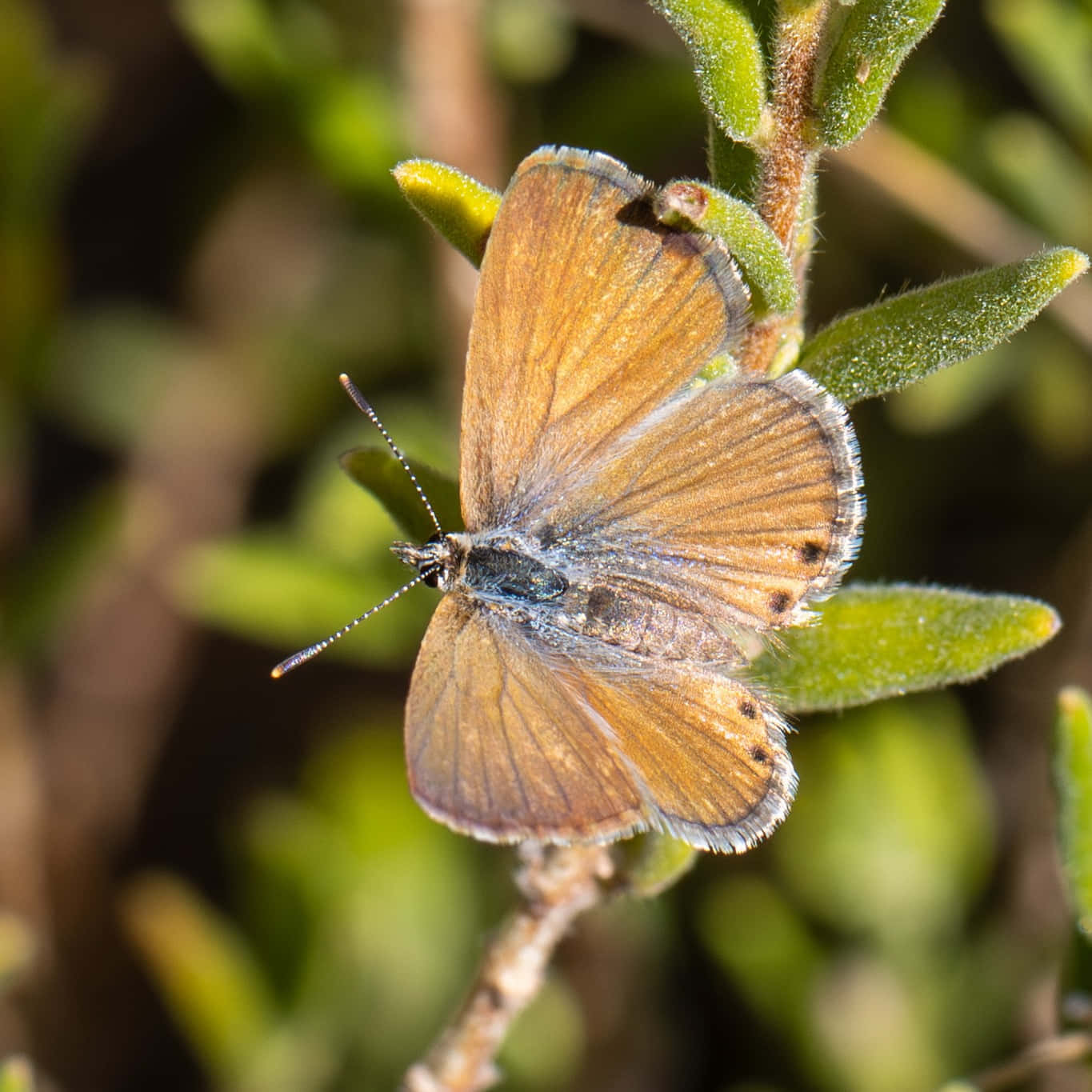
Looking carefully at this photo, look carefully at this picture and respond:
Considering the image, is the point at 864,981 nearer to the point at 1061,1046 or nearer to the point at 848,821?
the point at 848,821

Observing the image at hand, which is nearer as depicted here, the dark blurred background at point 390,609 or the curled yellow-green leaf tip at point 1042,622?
the curled yellow-green leaf tip at point 1042,622

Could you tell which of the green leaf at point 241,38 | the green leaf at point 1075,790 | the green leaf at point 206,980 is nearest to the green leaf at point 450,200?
the green leaf at point 1075,790

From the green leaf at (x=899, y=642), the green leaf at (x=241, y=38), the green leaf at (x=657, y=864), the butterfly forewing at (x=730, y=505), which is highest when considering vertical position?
the green leaf at (x=241, y=38)

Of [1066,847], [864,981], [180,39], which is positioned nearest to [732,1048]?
[864,981]

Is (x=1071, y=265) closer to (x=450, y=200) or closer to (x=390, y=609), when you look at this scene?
(x=450, y=200)

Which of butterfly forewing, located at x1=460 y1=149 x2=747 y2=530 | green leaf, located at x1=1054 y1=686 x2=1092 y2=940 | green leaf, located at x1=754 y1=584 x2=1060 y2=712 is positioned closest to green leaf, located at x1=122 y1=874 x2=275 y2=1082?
butterfly forewing, located at x1=460 y1=149 x2=747 y2=530

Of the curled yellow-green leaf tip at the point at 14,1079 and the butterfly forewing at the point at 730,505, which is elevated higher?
the butterfly forewing at the point at 730,505

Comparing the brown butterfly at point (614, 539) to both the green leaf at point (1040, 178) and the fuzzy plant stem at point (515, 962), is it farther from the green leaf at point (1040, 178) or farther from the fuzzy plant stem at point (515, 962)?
the green leaf at point (1040, 178)

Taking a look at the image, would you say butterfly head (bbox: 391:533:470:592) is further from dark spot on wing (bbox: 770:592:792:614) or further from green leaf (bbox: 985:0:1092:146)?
green leaf (bbox: 985:0:1092:146)
